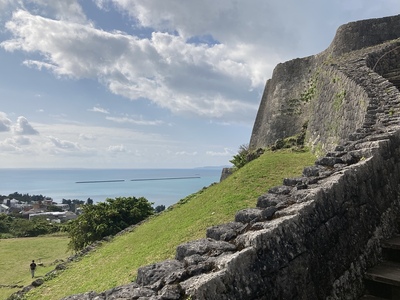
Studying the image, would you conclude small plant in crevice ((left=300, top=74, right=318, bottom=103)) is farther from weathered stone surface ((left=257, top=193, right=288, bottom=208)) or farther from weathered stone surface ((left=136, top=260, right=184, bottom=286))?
weathered stone surface ((left=136, top=260, right=184, bottom=286))

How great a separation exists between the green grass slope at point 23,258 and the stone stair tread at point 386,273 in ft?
52.5

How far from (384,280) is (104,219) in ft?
77.4

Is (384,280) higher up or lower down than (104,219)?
higher up

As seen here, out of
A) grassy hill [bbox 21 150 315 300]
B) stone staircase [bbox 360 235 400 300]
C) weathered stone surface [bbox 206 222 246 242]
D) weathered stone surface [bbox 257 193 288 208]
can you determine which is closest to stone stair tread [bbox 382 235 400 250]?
stone staircase [bbox 360 235 400 300]

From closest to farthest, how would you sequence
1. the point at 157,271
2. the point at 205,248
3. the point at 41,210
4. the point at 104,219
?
the point at 157,271
the point at 205,248
the point at 104,219
the point at 41,210

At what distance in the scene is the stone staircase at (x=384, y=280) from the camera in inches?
153

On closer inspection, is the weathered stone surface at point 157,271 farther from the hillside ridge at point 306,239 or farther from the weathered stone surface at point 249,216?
the weathered stone surface at point 249,216

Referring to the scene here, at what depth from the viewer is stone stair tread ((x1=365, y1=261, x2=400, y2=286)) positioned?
3.88 metres

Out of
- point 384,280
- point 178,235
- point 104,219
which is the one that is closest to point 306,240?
point 384,280

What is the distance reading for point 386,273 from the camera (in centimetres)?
409

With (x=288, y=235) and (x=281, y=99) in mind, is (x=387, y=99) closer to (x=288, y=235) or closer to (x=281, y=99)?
(x=288, y=235)

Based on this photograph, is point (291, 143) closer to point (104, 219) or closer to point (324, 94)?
point (324, 94)

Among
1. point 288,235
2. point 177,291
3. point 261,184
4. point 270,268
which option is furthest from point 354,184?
point 261,184

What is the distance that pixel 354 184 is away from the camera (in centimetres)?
449
